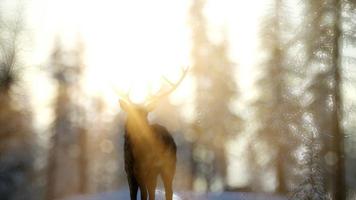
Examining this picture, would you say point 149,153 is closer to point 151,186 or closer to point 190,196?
point 151,186

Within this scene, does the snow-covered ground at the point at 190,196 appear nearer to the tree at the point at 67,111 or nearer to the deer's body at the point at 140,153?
the deer's body at the point at 140,153

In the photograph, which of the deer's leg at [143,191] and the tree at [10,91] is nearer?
the deer's leg at [143,191]

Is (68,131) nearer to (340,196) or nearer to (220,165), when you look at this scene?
(220,165)

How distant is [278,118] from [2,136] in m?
14.5

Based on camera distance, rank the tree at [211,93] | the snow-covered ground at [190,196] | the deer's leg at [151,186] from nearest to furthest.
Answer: the deer's leg at [151,186] → the snow-covered ground at [190,196] → the tree at [211,93]

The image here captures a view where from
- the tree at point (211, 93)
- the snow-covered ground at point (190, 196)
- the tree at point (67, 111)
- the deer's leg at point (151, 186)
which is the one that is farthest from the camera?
the tree at point (67, 111)

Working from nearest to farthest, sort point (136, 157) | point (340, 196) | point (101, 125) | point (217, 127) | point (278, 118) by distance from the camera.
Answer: point (136, 157) < point (340, 196) < point (278, 118) < point (217, 127) < point (101, 125)

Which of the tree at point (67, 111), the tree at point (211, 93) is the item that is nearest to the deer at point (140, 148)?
the tree at point (211, 93)

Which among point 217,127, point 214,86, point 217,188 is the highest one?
point 214,86

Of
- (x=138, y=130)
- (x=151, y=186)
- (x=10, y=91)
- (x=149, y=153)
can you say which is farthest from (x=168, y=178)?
(x=10, y=91)

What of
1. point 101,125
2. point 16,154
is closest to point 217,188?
point 101,125

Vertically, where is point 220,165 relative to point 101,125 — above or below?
below

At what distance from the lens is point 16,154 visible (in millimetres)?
32062

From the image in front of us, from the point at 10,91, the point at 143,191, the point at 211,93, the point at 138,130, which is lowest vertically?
the point at 143,191
